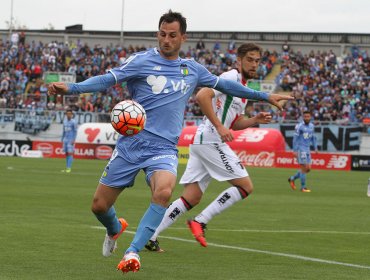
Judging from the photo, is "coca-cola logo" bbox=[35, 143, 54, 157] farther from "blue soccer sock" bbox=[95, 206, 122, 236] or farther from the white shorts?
"blue soccer sock" bbox=[95, 206, 122, 236]

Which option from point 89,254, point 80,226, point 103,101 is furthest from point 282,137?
point 89,254

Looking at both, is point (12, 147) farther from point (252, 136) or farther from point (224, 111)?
point (224, 111)

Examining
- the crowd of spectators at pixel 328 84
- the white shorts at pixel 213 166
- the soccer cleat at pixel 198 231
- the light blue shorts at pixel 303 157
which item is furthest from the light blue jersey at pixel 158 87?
the crowd of spectators at pixel 328 84

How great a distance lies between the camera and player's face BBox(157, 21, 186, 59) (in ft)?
31.1

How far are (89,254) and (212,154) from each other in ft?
8.32

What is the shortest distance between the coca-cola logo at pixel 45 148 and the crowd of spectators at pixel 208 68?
470 centimetres

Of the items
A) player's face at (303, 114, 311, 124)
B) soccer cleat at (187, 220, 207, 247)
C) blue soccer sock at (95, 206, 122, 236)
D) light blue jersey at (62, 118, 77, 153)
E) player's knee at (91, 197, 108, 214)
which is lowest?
light blue jersey at (62, 118, 77, 153)

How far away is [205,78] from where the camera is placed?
10.2 m

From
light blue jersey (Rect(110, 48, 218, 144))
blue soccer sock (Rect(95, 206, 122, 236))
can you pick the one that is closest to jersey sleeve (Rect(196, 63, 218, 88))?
light blue jersey (Rect(110, 48, 218, 144))

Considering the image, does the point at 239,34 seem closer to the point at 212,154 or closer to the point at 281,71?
the point at 281,71

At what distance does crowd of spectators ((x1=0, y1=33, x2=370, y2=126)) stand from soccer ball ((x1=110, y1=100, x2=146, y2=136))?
42639 millimetres

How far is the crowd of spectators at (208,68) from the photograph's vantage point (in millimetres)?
54562

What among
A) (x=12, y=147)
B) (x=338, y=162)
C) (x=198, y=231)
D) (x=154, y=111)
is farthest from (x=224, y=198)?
(x=12, y=147)

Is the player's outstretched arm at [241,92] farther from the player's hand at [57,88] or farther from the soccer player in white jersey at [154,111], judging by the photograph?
the player's hand at [57,88]
